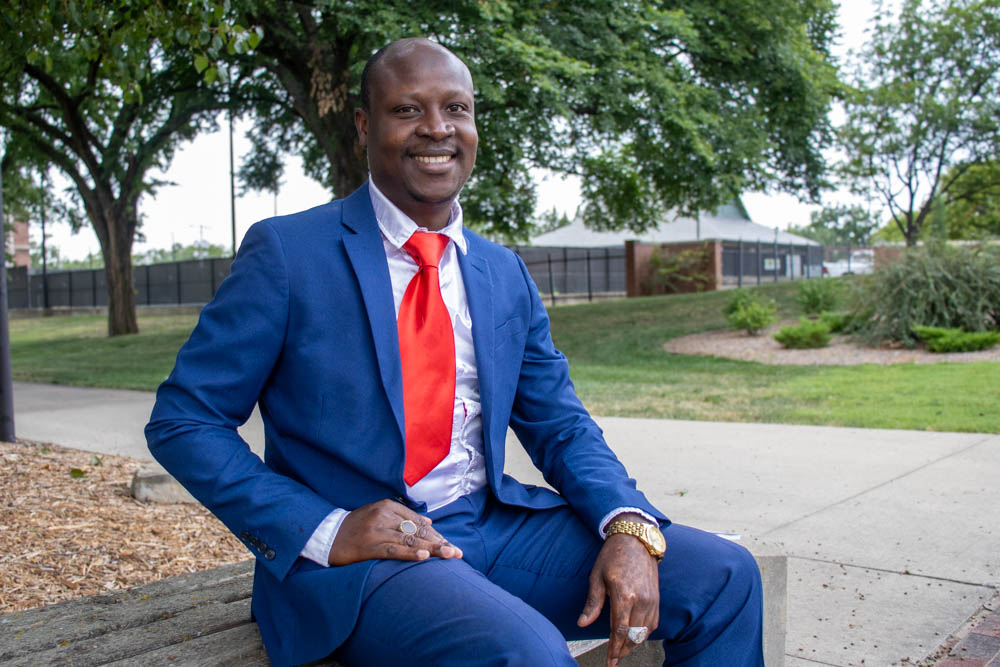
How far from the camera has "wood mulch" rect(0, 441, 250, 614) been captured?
3.75 meters

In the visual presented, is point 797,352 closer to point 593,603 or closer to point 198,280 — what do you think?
point 593,603

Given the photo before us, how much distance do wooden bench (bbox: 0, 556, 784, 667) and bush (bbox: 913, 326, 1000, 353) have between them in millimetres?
11579

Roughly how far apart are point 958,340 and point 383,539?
12.8 m

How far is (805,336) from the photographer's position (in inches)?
560

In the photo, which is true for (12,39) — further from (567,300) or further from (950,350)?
(567,300)

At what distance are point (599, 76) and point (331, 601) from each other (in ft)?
46.3

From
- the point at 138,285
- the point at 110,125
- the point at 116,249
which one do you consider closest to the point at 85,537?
the point at 116,249

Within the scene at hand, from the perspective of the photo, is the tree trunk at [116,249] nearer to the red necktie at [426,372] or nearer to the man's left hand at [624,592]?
the red necktie at [426,372]

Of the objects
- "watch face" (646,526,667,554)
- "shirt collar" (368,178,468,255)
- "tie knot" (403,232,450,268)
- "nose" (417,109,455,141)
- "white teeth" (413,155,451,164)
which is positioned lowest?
"watch face" (646,526,667,554)

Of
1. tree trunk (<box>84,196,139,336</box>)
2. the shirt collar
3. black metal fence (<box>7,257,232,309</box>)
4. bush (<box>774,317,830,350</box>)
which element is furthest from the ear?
black metal fence (<box>7,257,232,309</box>)

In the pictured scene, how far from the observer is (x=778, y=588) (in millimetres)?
2664

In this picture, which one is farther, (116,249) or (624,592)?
(116,249)

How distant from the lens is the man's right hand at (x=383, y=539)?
1860mm

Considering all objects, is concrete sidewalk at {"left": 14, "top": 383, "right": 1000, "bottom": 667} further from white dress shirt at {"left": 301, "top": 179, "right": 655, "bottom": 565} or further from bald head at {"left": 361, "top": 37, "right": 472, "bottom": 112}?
bald head at {"left": 361, "top": 37, "right": 472, "bottom": 112}
